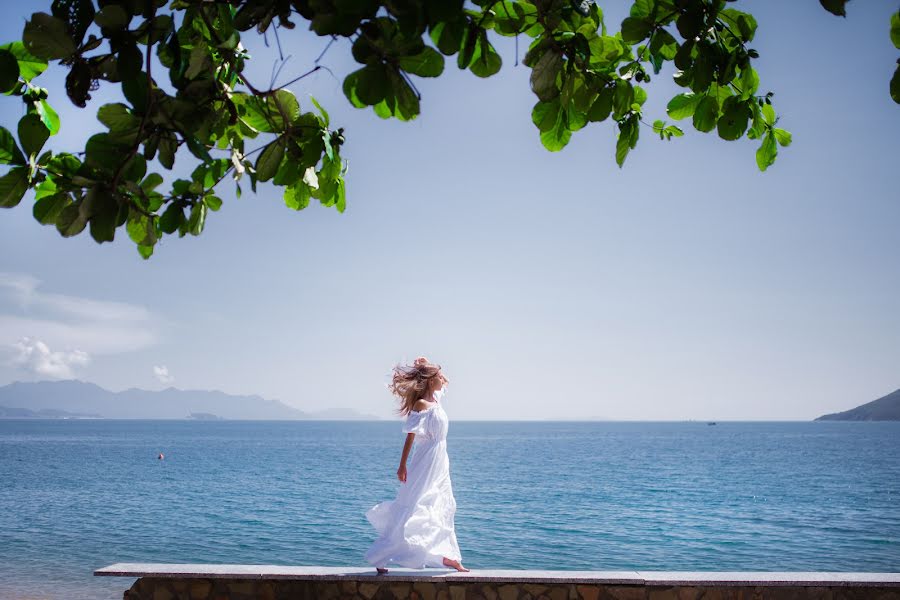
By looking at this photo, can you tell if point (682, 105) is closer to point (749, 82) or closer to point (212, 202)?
point (749, 82)

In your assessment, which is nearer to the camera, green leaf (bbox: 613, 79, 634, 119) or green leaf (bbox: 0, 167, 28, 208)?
green leaf (bbox: 0, 167, 28, 208)

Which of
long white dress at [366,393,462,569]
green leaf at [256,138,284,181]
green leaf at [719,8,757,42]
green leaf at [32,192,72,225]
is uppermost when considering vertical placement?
green leaf at [719,8,757,42]

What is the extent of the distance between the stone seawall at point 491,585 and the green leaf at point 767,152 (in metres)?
4.06

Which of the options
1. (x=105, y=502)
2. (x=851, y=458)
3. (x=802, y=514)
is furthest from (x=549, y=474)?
(x=851, y=458)

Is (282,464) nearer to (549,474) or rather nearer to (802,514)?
(549,474)

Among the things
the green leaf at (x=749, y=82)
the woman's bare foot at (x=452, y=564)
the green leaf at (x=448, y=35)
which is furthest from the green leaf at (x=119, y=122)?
the woman's bare foot at (x=452, y=564)

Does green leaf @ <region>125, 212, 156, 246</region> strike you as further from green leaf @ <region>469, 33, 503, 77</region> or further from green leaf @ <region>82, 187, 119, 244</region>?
green leaf @ <region>469, 33, 503, 77</region>

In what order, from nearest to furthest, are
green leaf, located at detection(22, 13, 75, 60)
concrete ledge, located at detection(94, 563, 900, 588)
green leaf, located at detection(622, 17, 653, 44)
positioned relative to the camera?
green leaf, located at detection(22, 13, 75, 60) → green leaf, located at detection(622, 17, 653, 44) → concrete ledge, located at detection(94, 563, 900, 588)

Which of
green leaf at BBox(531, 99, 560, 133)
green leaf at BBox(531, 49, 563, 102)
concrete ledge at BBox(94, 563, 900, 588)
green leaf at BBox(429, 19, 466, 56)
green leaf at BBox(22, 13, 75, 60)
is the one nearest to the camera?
green leaf at BBox(22, 13, 75, 60)

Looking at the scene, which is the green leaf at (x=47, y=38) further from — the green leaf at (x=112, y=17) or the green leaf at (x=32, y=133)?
the green leaf at (x=32, y=133)

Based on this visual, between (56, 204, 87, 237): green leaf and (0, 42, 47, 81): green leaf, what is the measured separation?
0.37m

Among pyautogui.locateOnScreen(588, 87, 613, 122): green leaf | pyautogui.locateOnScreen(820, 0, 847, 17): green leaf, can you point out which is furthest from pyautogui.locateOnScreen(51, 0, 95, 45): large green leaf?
pyautogui.locateOnScreen(820, 0, 847, 17): green leaf

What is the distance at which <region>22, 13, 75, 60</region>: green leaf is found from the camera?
1446 millimetres

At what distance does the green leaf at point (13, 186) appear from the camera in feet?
5.33
